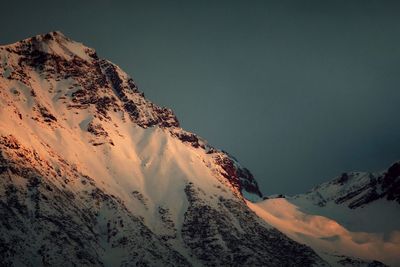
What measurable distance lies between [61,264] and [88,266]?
9.05 m

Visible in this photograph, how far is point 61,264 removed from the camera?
635 feet

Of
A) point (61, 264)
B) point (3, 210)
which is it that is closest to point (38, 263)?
point (61, 264)

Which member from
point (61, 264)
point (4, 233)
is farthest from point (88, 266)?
point (4, 233)

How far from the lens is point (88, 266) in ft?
655

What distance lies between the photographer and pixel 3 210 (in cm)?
19850

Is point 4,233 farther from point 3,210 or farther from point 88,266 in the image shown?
point 88,266

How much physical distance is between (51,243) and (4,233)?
49.1ft

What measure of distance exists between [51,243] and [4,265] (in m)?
22.5

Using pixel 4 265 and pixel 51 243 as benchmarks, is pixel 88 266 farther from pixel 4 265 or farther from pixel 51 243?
pixel 4 265

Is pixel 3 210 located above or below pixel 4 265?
above

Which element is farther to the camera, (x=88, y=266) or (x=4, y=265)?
(x=88, y=266)

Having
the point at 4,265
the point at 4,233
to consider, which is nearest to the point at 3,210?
the point at 4,233

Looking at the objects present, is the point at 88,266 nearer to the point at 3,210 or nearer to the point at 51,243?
the point at 51,243

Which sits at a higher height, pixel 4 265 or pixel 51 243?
pixel 51 243
